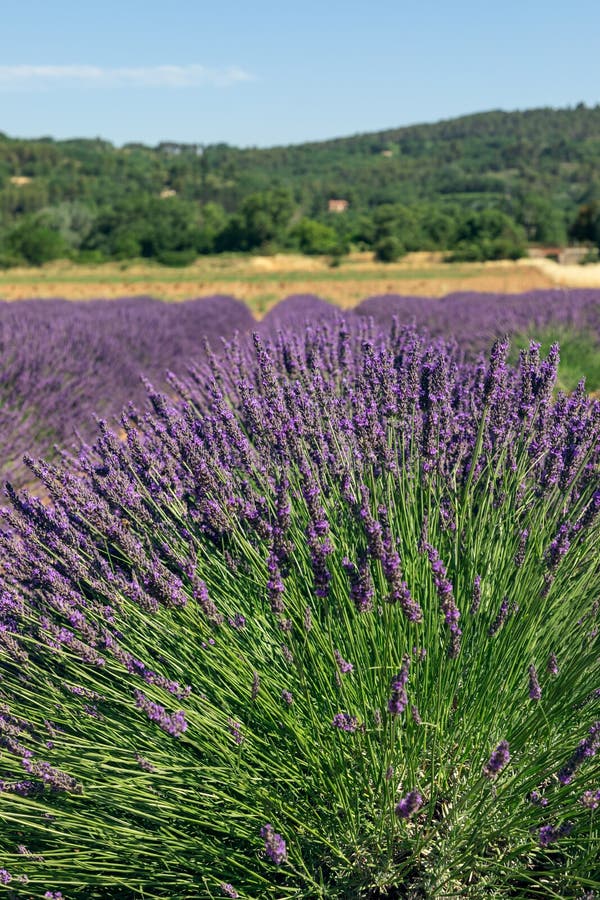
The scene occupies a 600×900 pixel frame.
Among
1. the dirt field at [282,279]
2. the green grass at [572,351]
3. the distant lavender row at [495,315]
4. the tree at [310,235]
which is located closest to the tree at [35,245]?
the dirt field at [282,279]

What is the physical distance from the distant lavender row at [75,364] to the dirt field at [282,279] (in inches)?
452

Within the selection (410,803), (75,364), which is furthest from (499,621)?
(75,364)

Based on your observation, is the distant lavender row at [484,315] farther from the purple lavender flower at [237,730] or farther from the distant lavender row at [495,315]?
the purple lavender flower at [237,730]

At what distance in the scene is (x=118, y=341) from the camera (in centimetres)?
904

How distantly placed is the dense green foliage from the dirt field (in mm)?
6275

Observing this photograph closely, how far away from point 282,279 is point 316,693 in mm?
38175

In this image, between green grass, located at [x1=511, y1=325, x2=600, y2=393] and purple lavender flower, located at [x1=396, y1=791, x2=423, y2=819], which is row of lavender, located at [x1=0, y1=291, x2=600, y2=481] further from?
purple lavender flower, located at [x1=396, y1=791, x2=423, y2=819]

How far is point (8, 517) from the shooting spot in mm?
1812

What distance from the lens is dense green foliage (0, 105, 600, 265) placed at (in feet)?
212

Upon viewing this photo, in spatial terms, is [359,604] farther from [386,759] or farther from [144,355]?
[144,355]

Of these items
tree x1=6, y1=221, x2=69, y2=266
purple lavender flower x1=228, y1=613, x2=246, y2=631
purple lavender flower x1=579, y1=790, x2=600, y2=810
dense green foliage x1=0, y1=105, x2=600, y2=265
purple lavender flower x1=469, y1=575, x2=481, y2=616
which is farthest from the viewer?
dense green foliage x1=0, y1=105, x2=600, y2=265

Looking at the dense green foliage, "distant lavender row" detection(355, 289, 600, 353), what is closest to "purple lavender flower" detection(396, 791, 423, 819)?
"distant lavender row" detection(355, 289, 600, 353)

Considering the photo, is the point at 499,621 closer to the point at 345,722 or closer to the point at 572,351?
the point at 345,722

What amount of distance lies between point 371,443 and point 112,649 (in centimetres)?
83
